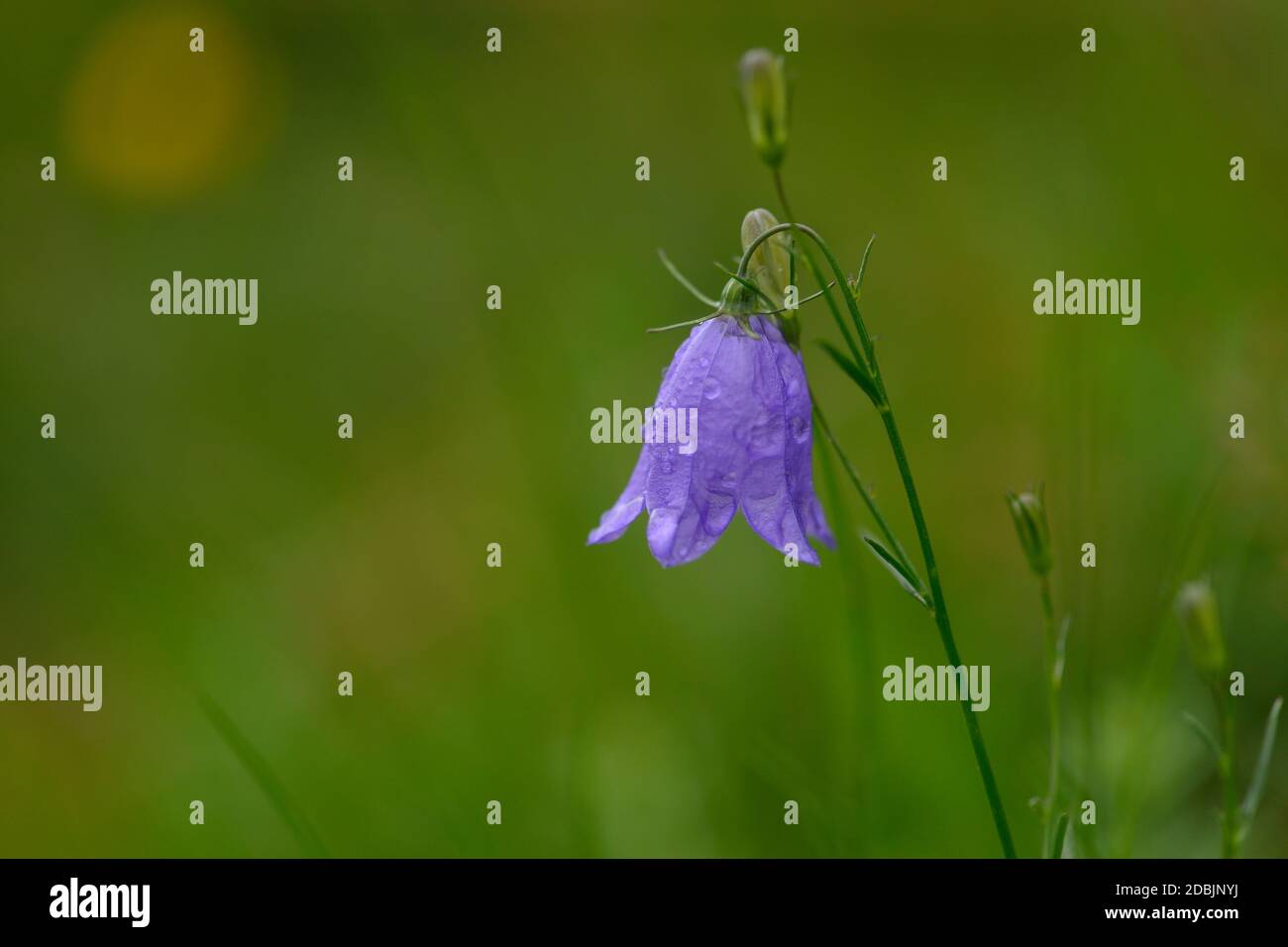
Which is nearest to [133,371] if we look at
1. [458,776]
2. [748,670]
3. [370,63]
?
[370,63]

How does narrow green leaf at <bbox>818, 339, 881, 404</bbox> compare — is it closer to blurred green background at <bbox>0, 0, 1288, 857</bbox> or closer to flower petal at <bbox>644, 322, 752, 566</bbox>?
flower petal at <bbox>644, 322, 752, 566</bbox>

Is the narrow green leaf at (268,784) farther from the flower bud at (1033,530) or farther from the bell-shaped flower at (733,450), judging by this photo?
the flower bud at (1033,530)

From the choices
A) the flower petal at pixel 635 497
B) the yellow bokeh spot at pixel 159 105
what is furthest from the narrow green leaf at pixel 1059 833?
the yellow bokeh spot at pixel 159 105

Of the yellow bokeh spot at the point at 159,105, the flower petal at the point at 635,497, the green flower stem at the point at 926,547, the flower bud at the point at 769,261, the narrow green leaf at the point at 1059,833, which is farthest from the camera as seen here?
the yellow bokeh spot at the point at 159,105

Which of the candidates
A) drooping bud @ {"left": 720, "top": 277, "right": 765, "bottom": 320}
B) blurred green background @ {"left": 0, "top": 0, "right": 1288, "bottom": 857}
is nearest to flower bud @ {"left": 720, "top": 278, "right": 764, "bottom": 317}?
drooping bud @ {"left": 720, "top": 277, "right": 765, "bottom": 320}

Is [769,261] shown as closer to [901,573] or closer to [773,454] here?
[773,454]

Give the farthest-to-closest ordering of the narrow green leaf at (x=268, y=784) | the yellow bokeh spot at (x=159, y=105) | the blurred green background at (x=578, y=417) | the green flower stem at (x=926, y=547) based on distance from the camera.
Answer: the yellow bokeh spot at (x=159, y=105), the blurred green background at (x=578, y=417), the narrow green leaf at (x=268, y=784), the green flower stem at (x=926, y=547)

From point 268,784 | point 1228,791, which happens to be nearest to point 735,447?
point 1228,791
